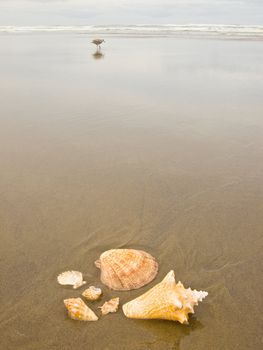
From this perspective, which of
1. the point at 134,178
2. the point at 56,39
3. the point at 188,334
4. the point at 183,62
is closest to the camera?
the point at 188,334

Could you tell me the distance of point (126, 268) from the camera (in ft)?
11.8

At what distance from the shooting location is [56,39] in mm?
20359

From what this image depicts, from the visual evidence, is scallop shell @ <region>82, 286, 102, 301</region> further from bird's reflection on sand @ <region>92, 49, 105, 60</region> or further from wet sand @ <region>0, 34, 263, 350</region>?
bird's reflection on sand @ <region>92, 49, 105, 60</region>

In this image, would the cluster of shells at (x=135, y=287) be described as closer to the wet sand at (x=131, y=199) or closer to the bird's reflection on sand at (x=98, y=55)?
the wet sand at (x=131, y=199)

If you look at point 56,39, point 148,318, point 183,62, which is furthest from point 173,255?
point 56,39

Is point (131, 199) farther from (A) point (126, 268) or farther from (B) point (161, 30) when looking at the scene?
(B) point (161, 30)

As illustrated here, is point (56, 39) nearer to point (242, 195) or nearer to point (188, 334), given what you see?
point (242, 195)

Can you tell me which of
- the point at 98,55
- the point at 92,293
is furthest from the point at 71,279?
the point at 98,55

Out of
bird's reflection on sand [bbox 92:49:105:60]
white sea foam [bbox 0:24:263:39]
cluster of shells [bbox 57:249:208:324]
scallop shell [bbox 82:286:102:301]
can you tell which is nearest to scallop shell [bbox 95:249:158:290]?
cluster of shells [bbox 57:249:208:324]

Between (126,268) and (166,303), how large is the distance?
685mm

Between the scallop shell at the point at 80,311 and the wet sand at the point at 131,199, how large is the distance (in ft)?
0.21

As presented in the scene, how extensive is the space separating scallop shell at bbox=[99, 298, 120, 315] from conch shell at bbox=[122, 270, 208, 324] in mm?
77

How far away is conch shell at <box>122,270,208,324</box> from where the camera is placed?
298cm

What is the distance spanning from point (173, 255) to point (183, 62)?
33.8 feet
